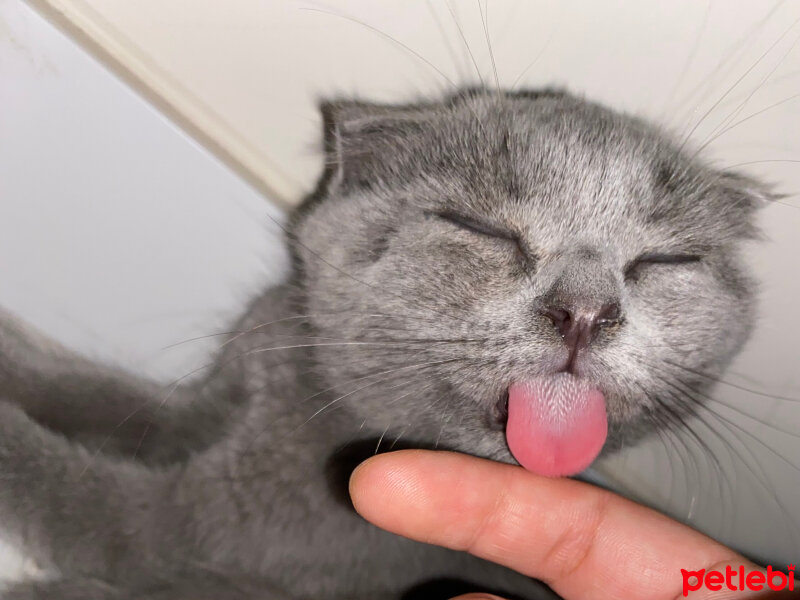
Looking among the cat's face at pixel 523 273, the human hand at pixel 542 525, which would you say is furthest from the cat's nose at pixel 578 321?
the human hand at pixel 542 525

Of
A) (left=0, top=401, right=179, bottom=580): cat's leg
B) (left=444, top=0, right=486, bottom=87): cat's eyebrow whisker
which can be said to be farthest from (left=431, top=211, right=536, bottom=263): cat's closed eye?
(left=0, top=401, right=179, bottom=580): cat's leg

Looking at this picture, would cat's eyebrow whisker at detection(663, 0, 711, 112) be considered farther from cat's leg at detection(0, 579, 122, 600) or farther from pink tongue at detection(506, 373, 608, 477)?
cat's leg at detection(0, 579, 122, 600)

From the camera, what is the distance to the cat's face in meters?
0.70

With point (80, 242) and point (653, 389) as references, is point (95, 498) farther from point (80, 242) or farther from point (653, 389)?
point (653, 389)

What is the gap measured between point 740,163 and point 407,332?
0.53 meters

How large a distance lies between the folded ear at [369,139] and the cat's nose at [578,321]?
311 mm

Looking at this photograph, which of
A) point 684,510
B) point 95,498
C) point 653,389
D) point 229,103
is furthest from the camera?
point 684,510

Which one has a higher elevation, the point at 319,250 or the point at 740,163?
the point at 740,163

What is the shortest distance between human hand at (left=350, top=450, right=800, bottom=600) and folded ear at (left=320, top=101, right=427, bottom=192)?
14.6 inches

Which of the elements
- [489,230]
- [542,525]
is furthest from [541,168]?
[542,525]

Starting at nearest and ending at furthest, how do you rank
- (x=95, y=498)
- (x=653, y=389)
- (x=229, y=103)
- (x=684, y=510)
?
(x=653, y=389) < (x=95, y=498) < (x=229, y=103) < (x=684, y=510)

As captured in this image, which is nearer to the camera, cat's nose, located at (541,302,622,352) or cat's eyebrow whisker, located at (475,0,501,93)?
cat's nose, located at (541,302,622,352)

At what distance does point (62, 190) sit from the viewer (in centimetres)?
104

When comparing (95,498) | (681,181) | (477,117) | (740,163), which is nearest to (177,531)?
(95,498)
